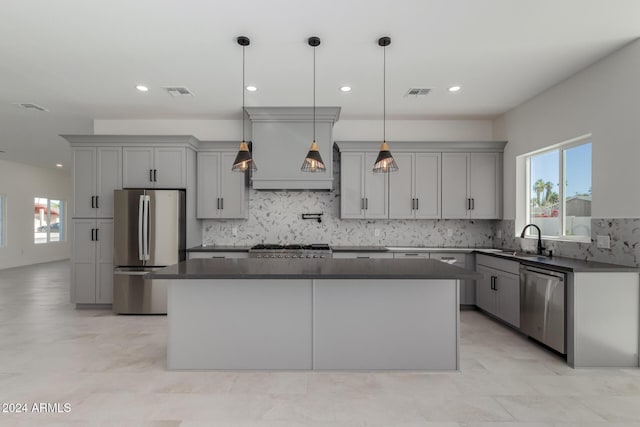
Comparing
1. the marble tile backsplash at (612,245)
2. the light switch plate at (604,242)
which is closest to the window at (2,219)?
the marble tile backsplash at (612,245)

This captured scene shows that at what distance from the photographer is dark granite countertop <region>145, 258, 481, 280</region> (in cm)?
263

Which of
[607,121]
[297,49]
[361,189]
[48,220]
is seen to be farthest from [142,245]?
→ [48,220]

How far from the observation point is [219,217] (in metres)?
5.23

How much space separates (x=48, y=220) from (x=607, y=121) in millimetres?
13543

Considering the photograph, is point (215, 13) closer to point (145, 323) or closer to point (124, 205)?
point (124, 205)

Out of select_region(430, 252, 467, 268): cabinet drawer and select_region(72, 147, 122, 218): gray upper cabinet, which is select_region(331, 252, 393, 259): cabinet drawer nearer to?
select_region(430, 252, 467, 268): cabinet drawer

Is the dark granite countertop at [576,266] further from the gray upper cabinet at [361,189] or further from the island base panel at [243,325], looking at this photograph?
the island base panel at [243,325]

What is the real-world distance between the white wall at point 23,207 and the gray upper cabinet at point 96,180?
448 cm

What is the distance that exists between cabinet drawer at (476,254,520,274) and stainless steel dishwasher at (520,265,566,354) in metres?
0.14

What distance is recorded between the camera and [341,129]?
18.1ft

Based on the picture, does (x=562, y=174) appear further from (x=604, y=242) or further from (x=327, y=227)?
(x=327, y=227)

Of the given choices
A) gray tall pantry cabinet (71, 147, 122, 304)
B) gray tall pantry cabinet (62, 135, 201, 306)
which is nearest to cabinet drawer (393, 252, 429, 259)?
gray tall pantry cabinet (62, 135, 201, 306)

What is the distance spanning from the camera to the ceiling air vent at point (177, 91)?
13.6 ft

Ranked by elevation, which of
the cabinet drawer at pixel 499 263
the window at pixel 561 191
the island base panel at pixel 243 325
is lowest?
the island base panel at pixel 243 325
